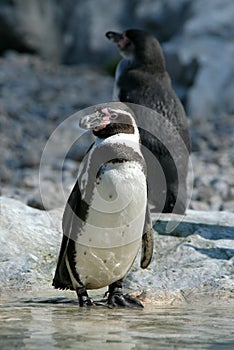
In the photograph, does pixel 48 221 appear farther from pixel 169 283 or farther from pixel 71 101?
pixel 71 101

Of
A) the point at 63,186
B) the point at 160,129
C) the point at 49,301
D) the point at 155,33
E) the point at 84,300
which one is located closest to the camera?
the point at 84,300

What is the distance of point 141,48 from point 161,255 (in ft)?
12.8

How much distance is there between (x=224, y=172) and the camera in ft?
41.6

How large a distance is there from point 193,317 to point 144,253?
81cm

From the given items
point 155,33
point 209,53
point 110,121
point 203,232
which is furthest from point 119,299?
point 155,33

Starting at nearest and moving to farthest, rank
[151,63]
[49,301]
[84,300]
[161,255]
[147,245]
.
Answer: [84,300] < [49,301] < [147,245] < [161,255] < [151,63]

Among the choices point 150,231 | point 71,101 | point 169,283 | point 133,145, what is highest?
point 133,145

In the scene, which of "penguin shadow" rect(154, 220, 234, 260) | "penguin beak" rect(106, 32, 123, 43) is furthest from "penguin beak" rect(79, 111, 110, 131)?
"penguin beak" rect(106, 32, 123, 43)

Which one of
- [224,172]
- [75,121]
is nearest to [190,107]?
[75,121]

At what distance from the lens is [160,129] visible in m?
8.68

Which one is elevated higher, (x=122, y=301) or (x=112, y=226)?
(x=112, y=226)

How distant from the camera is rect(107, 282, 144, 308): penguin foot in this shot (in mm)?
5488

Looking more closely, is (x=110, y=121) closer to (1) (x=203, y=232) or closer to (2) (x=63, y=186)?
(1) (x=203, y=232)

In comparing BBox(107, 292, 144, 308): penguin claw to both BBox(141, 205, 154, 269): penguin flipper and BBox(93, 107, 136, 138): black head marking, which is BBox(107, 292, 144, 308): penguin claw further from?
BBox(93, 107, 136, 138): black head marking
